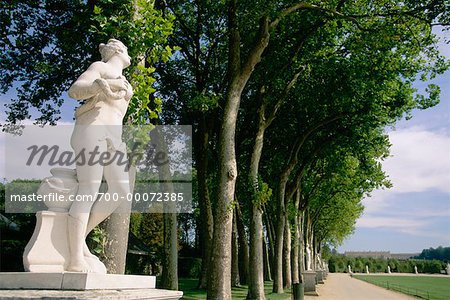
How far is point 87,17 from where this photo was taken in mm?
11312

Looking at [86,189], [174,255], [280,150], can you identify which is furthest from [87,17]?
[280,150]

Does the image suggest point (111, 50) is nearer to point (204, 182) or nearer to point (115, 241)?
point (115, 241)

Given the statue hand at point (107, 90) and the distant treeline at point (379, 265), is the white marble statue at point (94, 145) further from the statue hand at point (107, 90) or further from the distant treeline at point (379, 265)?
the distant treeline at point (379, 265)

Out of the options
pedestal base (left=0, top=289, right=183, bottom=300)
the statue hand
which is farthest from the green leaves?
pedestal base (left=0, top=289, right=183, bottom=300)

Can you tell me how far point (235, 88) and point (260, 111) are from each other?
5912mm

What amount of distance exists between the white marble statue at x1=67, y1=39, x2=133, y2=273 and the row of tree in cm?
179

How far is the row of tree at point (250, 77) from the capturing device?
12.4 metres

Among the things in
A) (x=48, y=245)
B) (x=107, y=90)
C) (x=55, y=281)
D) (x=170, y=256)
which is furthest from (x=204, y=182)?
(x=55, y=281)

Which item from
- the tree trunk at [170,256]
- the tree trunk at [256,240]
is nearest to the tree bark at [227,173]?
the tree trunk at [256,240]

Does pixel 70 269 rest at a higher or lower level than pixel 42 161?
lower

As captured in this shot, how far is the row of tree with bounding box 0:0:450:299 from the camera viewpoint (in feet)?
40.8

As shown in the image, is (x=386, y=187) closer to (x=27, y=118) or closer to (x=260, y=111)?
(x=260, y=111)

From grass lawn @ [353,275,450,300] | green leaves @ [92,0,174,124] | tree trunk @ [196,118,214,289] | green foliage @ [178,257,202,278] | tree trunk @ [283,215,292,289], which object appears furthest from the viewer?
green foliage @ [178,257,202,278]

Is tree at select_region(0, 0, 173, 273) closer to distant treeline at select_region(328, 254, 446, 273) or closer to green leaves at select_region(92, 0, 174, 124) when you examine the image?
green leaves at select_region(92, 0, 174, 124)
